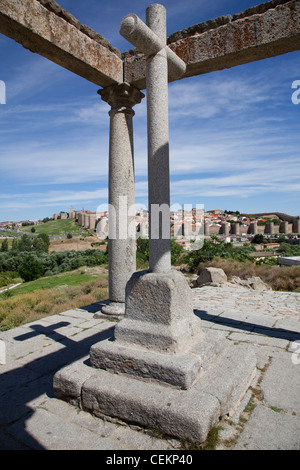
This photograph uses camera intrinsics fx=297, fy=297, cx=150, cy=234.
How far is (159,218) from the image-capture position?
297cm

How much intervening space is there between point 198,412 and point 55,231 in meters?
87.0

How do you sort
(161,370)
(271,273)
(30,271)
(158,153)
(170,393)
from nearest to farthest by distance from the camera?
1. (170,393)
2. (161,370)
3. (158,153)
4. (271,273)
5. (30,271)

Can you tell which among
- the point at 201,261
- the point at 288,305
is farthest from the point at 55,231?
the point at 288,305

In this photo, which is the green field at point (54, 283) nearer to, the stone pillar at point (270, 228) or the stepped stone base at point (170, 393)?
the stepped stone base at point (170, 393)

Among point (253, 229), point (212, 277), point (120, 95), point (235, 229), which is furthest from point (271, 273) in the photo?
point (253, 229)

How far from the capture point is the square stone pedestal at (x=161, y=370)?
2.14 m

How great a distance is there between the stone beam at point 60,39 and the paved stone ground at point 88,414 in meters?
3.86

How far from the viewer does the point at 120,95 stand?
15.6ft

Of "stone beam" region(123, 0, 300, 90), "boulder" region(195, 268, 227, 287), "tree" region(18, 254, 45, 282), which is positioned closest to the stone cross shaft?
"stone beam" region(123, 0, 300, 90)

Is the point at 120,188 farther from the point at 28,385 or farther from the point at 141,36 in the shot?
the point at 28,385

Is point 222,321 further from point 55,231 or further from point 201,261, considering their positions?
point 55,231

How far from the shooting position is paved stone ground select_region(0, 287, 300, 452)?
211 centimetres

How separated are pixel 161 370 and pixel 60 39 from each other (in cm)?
413

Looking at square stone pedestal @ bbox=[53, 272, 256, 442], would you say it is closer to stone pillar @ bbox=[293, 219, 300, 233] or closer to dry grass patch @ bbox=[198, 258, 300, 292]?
dry grass patch @ bbox=[198, 258, 300, 292]
